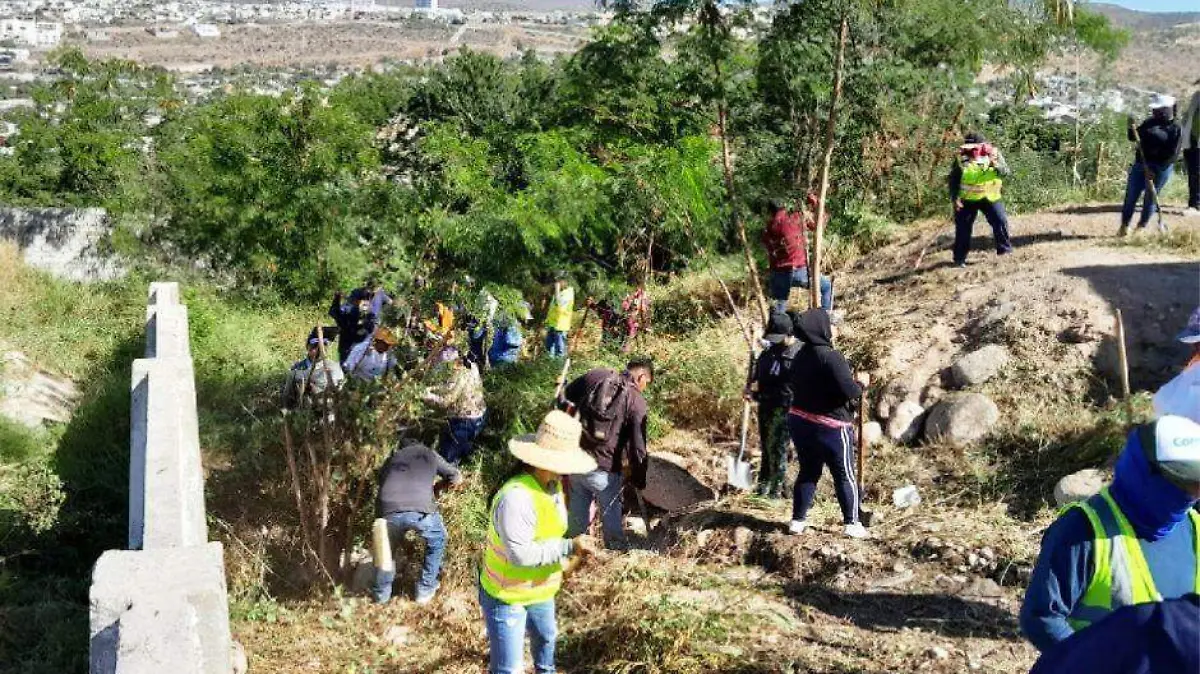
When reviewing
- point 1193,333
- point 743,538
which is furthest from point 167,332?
point 1193,333

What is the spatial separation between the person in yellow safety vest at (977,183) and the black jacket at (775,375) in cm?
314

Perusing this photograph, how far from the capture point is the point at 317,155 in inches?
427

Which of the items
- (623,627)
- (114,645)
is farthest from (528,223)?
(114,645)

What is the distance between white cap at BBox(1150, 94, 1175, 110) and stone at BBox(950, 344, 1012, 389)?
2837 millimetres

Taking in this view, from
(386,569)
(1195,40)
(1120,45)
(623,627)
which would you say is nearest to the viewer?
(623,627)

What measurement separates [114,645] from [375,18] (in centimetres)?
10956

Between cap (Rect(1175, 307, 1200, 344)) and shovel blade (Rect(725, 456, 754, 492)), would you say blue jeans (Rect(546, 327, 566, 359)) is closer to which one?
shovel blade (Rect(725, 456, 754, 492))

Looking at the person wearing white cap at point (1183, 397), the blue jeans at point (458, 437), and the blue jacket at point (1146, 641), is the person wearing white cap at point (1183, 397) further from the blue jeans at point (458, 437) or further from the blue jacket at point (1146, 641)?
the blue jeans at point (458, 437)

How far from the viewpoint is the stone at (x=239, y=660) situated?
527cm

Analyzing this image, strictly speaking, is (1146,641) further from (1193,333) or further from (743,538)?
(743,538)

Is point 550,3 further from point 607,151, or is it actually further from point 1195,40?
point 607,151

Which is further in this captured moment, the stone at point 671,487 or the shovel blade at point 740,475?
the stone at point 671,487

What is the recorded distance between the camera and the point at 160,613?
12.7ft

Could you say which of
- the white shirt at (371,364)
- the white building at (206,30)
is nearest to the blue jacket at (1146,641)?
the white shirt at (371,364)
